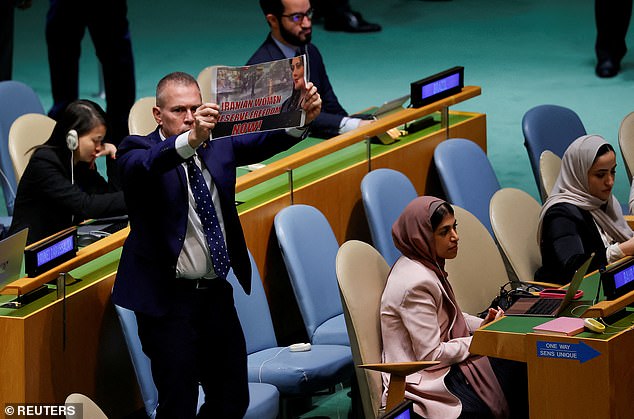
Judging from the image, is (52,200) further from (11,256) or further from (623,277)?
(623,277)

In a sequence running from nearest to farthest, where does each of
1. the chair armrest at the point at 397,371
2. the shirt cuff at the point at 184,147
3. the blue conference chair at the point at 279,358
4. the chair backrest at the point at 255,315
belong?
the shirt cuff at the point at 184,147
the chair armrest at the point at 397,371
the blue conference chair at the point at 279,358
the chair backrest at the point at 255,315

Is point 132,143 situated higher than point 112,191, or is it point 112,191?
point 132,143

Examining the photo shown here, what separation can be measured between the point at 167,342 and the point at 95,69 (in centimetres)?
665

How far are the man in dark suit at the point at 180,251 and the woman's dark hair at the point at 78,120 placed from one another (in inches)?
44.8

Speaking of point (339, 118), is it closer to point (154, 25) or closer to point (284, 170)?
point (284, 170)

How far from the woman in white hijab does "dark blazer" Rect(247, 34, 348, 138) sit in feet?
4.33

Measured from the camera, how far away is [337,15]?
10930mm

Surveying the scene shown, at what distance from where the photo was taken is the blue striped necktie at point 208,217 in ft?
13.1

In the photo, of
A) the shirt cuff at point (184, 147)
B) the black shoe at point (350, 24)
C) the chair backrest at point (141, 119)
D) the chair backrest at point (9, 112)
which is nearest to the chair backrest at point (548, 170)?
the chair backrest at point (141, 119)

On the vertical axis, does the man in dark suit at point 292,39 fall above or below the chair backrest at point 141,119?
above

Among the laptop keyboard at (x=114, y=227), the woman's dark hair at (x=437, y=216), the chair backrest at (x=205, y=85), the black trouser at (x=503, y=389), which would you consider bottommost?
the black trouser at (x=503, y=389)

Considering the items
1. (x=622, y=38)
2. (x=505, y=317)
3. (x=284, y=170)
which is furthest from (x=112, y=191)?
(x=622, y=38)

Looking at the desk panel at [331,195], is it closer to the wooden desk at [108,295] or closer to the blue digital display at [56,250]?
the wooden desk at [108,295]

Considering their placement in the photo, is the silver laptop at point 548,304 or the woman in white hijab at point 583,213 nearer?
the silver laptop at point 548,304
